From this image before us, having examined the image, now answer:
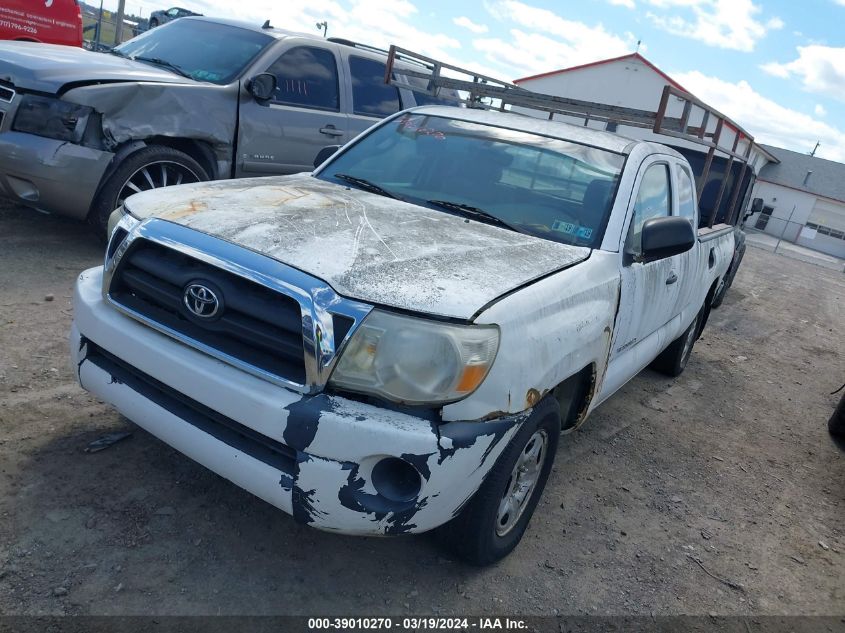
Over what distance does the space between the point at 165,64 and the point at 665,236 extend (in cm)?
462

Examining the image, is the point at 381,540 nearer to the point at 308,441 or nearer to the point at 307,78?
the point at 308,441

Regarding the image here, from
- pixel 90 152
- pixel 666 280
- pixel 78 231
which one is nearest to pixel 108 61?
pixel 90 152

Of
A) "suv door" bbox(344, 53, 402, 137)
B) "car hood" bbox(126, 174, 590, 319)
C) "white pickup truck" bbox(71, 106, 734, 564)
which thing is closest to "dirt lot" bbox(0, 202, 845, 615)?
"white pickup truck" bbox(71, 106, 734, 564)

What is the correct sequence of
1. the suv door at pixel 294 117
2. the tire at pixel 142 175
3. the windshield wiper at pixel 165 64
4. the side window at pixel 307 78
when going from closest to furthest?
the tire at pixel 142 175 → the windshield wiper at pixel 165 64 → the suv door at pixel 294 117 → the side window at pixel 307 78

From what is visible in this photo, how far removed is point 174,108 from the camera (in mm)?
5230

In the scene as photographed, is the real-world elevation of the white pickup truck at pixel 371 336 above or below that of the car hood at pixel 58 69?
below

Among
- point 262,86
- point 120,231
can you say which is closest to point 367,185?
point 120,231

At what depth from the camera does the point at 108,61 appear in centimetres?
545

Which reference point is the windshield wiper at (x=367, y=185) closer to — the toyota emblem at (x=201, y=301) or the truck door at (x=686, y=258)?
the toyota emblem at (x=201, y=301)

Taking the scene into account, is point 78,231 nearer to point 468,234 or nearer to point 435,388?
point 468,234

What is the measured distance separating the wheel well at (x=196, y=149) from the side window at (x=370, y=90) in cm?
168

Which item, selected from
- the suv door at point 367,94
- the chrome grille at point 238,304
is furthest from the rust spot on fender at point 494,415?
the suv door at point 367,94

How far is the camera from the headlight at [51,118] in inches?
187

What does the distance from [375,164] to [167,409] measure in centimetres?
193
